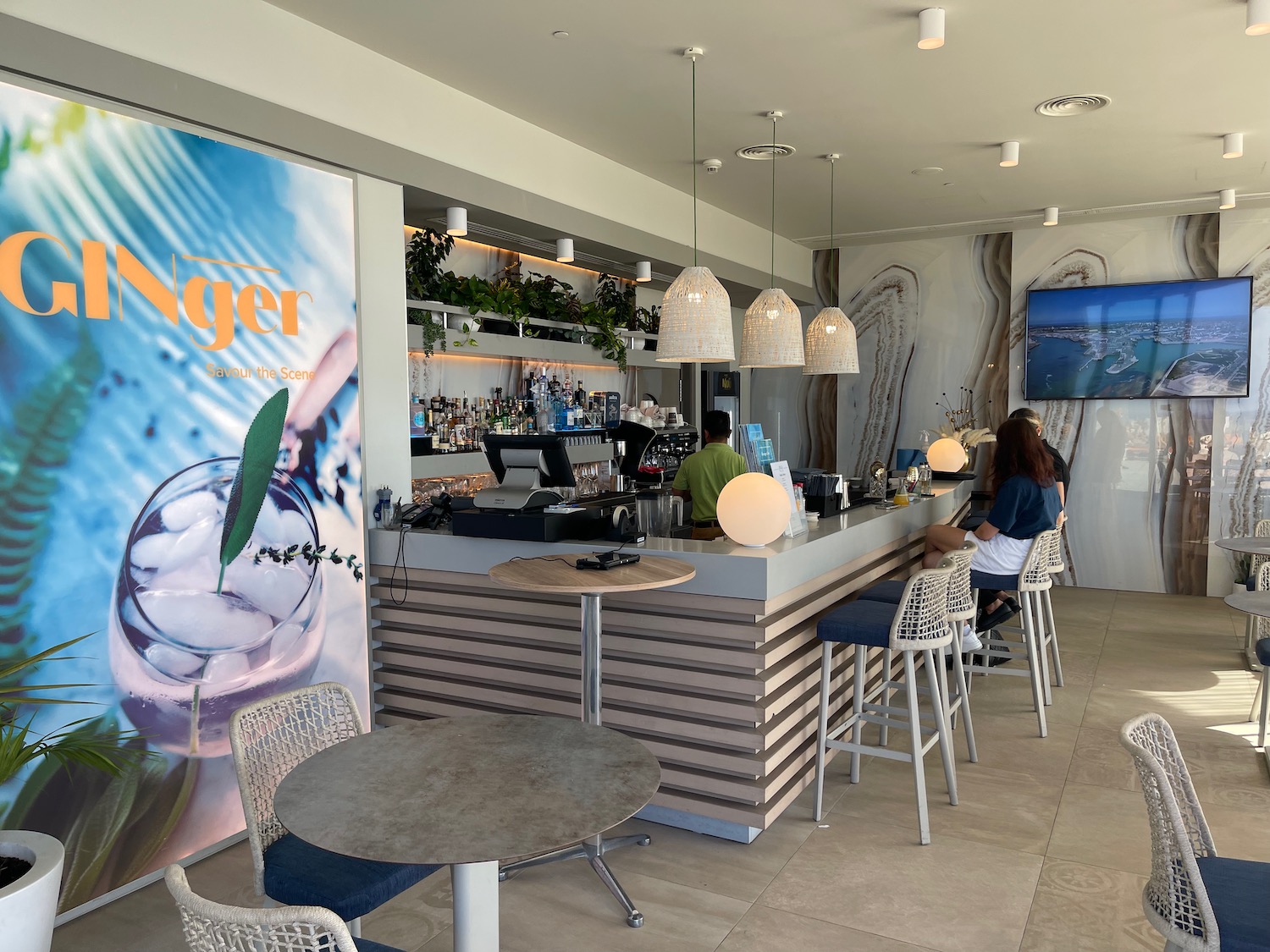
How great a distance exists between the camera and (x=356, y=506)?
4.14m

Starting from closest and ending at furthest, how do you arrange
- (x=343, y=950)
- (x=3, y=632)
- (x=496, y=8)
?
1. (x=343, y=950)
2. (x=3, y=632)
3. (x=496, y=8)

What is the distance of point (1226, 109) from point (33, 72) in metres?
5.72

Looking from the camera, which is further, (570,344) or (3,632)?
(570,344)

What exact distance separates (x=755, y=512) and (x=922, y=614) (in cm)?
77

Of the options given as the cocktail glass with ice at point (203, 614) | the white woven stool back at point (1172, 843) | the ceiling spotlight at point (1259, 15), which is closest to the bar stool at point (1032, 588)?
the ceiling spotlight at point (1259, 15)

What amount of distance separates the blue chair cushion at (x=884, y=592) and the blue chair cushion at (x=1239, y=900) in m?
1.96

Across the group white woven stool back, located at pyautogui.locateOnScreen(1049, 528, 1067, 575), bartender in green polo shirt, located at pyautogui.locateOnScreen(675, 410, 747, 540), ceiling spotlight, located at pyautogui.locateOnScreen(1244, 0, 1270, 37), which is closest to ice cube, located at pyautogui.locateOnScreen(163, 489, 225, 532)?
bartender in green polo shirt, located at pyautogui.locateOnScreen(675, 410, 747, 540)

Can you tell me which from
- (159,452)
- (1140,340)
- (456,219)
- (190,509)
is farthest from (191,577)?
(1140,340)

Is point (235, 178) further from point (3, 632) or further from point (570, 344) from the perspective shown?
point (570, 344)

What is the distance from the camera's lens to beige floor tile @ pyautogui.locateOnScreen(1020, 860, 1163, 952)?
278 cm

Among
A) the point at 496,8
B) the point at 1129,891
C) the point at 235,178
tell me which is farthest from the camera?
the point at 496,8

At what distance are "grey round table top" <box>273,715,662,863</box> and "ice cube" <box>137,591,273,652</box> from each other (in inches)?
55.7

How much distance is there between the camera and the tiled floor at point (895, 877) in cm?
285

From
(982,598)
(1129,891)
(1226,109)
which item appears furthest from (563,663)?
(1226,109)
